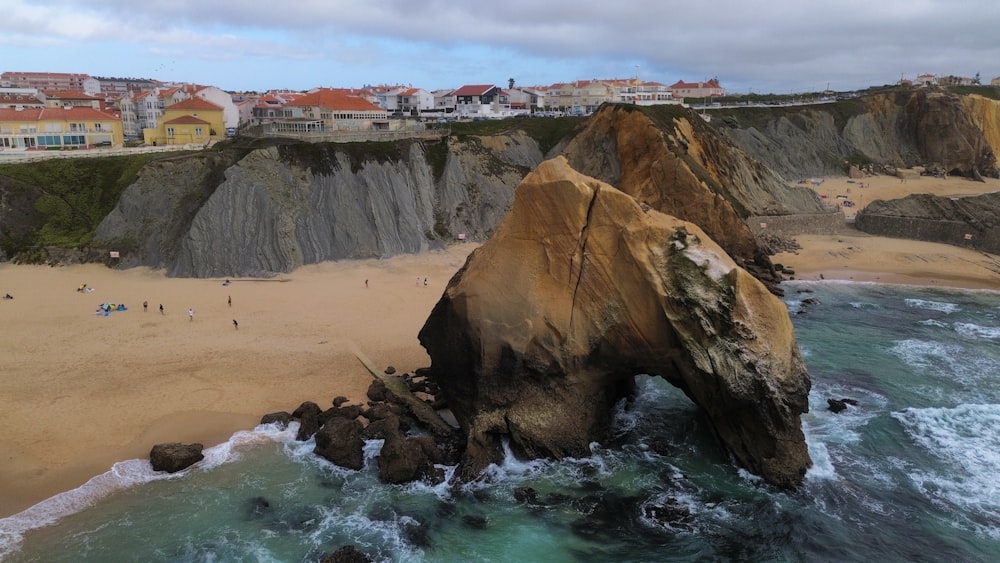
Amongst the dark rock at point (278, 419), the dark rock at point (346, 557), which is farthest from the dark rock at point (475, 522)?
the dark rock at point (278, 419)

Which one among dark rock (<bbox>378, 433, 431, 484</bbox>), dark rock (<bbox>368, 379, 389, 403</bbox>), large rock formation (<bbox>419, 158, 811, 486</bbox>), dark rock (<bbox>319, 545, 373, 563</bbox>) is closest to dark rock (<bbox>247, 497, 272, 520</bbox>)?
dark rock (<bbox>319, 545, 373, 563</bbox>)

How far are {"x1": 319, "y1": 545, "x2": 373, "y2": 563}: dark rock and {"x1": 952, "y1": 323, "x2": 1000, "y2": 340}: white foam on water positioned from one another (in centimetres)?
3535

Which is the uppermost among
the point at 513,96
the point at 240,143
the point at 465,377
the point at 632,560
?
the point at 513,96

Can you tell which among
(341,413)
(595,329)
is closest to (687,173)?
(595,329)

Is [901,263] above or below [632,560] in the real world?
above

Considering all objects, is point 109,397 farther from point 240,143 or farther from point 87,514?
point 240,143

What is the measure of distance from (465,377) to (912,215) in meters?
53.9

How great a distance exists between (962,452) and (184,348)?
3358cm

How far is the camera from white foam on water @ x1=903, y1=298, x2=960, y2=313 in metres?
41.6

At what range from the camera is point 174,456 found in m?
22.4

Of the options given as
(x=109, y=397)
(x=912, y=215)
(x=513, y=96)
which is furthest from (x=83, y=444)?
(x=513, y=96)

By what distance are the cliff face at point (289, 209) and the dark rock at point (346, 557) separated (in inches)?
1185

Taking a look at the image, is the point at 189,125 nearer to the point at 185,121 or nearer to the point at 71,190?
the point at 185,121

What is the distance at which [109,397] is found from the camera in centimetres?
2677
